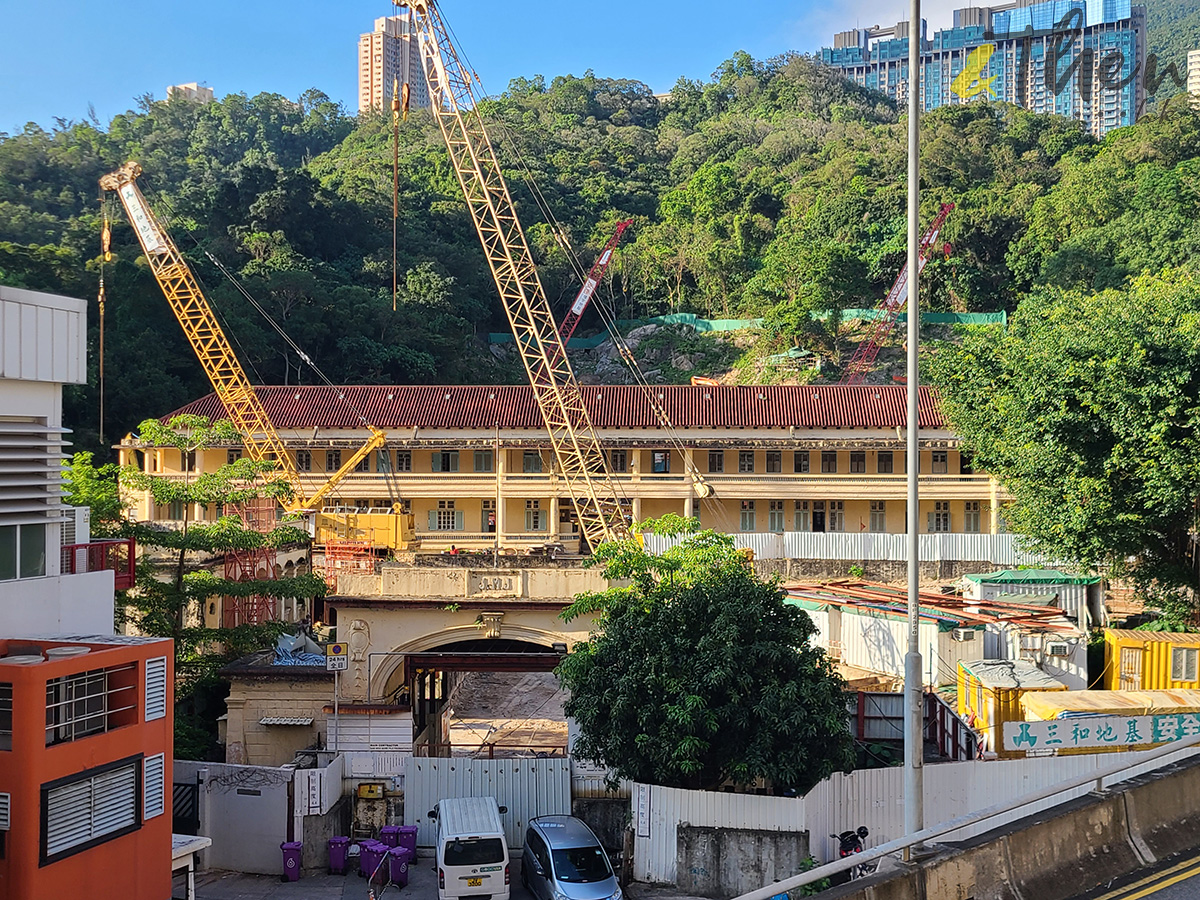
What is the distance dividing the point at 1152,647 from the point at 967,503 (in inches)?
916

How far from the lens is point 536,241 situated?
97.8m

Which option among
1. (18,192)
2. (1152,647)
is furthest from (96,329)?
(1152,647)

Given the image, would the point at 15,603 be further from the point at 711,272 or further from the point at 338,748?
the point at 711,272

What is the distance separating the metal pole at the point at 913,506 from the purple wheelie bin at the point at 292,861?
462 inches

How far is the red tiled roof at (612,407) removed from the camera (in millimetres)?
48312

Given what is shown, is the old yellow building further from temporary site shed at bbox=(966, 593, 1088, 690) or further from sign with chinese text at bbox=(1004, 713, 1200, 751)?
sign with chinese text at bbox=(1004, 713, 1200, 751)

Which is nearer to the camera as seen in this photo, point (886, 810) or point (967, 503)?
point (886, 810)

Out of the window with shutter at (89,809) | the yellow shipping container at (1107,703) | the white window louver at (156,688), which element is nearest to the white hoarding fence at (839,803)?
the yellow shipping container at (1107,703)

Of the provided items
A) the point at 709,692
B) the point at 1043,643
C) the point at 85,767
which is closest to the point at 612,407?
the point at 1043,643

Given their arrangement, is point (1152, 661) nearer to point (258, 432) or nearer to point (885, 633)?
point (885, 633)

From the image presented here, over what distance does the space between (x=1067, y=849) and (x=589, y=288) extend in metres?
79.0

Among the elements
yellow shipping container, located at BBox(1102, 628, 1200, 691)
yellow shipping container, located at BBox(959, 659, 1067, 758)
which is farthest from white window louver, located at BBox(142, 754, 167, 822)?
yellow shipping container, located at BBox(1102, 628, 1200, 691)

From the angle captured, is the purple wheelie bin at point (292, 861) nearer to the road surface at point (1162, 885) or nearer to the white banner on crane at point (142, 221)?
the road surface at point (1162, 885)

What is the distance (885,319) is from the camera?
267ft
